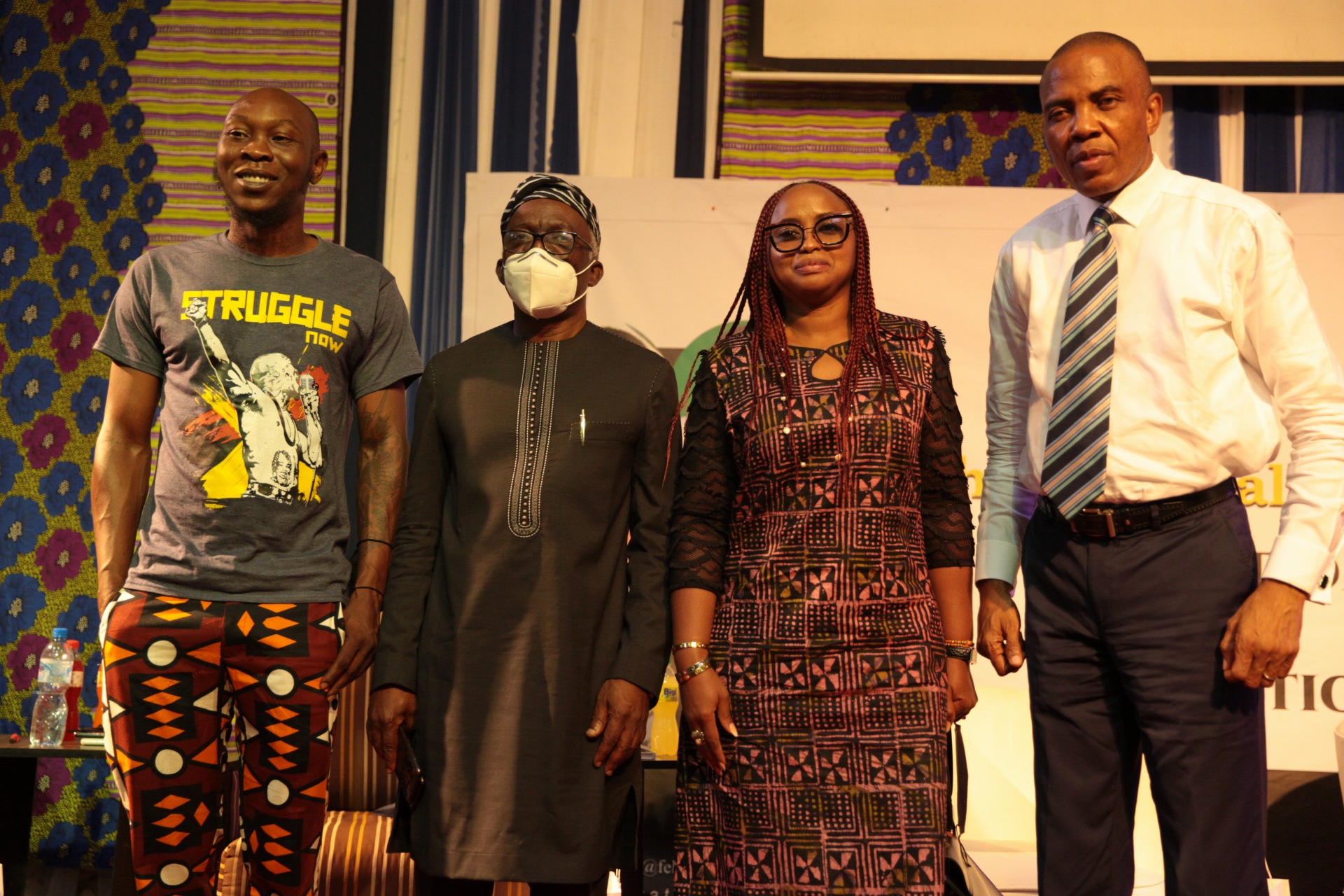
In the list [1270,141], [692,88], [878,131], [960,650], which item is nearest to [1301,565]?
[960,650]

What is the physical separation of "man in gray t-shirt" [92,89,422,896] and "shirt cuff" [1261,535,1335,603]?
1523 millimetres

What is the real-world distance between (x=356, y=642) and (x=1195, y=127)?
3.43m

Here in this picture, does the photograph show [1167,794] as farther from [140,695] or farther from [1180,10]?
[1180,10]

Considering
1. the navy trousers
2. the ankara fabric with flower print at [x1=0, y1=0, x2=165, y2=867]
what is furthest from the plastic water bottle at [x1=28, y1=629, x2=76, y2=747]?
the navy trousers

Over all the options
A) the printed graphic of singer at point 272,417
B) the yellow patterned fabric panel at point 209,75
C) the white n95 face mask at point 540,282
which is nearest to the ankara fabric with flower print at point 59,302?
the yellow patterned fabric panel at point 209,75

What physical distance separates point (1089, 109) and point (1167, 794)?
3.82 feet

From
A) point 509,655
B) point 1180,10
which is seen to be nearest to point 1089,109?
point 509,655

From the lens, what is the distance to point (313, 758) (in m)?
1.92

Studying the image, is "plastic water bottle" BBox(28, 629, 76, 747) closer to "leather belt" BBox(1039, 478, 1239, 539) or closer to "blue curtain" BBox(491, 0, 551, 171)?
"blue curtain" BBox(491, 0, 551, 171)

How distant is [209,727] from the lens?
6.28 feet

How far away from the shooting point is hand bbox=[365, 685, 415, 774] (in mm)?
1920

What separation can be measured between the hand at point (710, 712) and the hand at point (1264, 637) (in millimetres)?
797

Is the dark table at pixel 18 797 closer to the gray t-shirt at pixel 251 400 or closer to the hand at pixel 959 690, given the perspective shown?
the gray t-shirt at pixel 251 400

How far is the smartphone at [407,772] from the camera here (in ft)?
6.27
